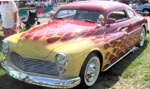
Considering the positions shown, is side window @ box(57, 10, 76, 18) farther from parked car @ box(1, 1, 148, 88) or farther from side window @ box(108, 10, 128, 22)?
side window @ box(108, 10, 128, 22)

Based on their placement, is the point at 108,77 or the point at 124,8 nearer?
the point at 108,77

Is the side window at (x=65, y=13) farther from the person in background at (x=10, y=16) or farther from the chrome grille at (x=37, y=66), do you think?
the chrome grille at (x=37, y=66)

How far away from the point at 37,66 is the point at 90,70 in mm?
966

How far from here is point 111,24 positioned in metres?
5.95

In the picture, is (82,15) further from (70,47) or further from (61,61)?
(61,61)

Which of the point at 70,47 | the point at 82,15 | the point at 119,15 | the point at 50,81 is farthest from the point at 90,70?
the point at 119,15

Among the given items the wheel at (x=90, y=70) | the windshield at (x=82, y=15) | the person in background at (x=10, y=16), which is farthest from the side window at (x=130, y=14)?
the person in background at (x=10, y=16)

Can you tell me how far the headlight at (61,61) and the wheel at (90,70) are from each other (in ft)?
1.23

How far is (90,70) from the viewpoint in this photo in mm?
4938

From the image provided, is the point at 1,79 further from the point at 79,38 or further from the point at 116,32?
the point at 116,32

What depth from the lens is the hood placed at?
185 inches

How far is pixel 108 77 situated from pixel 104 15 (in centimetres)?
135

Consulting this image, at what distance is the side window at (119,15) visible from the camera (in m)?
6.42

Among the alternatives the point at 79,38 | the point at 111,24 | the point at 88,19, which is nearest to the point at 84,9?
the point at 88,19
